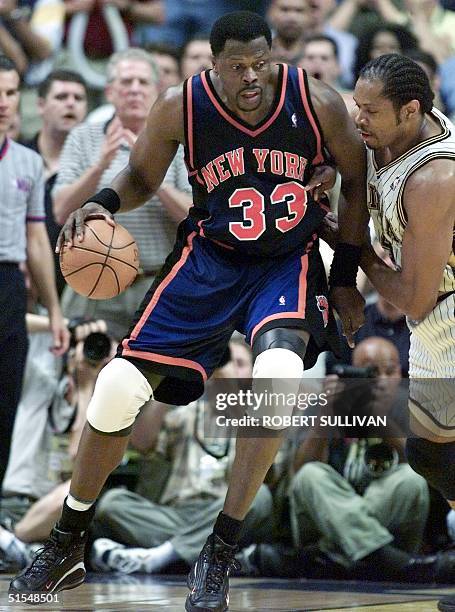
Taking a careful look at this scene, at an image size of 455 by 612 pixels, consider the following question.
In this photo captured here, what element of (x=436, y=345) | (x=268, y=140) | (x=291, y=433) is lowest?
(x=291, y=433)

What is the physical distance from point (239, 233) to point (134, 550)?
252 cm

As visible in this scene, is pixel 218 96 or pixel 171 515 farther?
pixel 171 515

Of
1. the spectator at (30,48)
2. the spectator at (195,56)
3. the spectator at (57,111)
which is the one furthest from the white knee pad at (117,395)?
the spectator at (30,48)

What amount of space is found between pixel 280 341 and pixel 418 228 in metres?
0.65

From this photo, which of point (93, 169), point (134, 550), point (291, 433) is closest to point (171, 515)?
point (134, 550)

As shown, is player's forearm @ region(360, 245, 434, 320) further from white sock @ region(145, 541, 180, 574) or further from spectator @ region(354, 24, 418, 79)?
spectator @ region(354, 24, 418, 79)

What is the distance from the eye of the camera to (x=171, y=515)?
6137mm

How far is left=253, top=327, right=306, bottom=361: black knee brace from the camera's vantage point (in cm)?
400

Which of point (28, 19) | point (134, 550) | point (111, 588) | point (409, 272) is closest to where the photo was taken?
point (409, 272)

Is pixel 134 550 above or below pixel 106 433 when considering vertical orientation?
below

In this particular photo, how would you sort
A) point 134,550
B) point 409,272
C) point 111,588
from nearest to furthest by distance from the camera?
point 409,272 → point 111,588 → point 134,550

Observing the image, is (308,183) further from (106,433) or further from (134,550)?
(134,550)

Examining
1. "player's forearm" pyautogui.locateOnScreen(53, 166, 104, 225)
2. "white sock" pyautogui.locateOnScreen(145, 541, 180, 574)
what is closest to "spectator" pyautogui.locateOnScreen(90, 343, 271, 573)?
"white sock" pyautogui.locateOnScreen(145, 541, 180, 574)

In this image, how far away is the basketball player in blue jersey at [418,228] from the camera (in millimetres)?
4004
